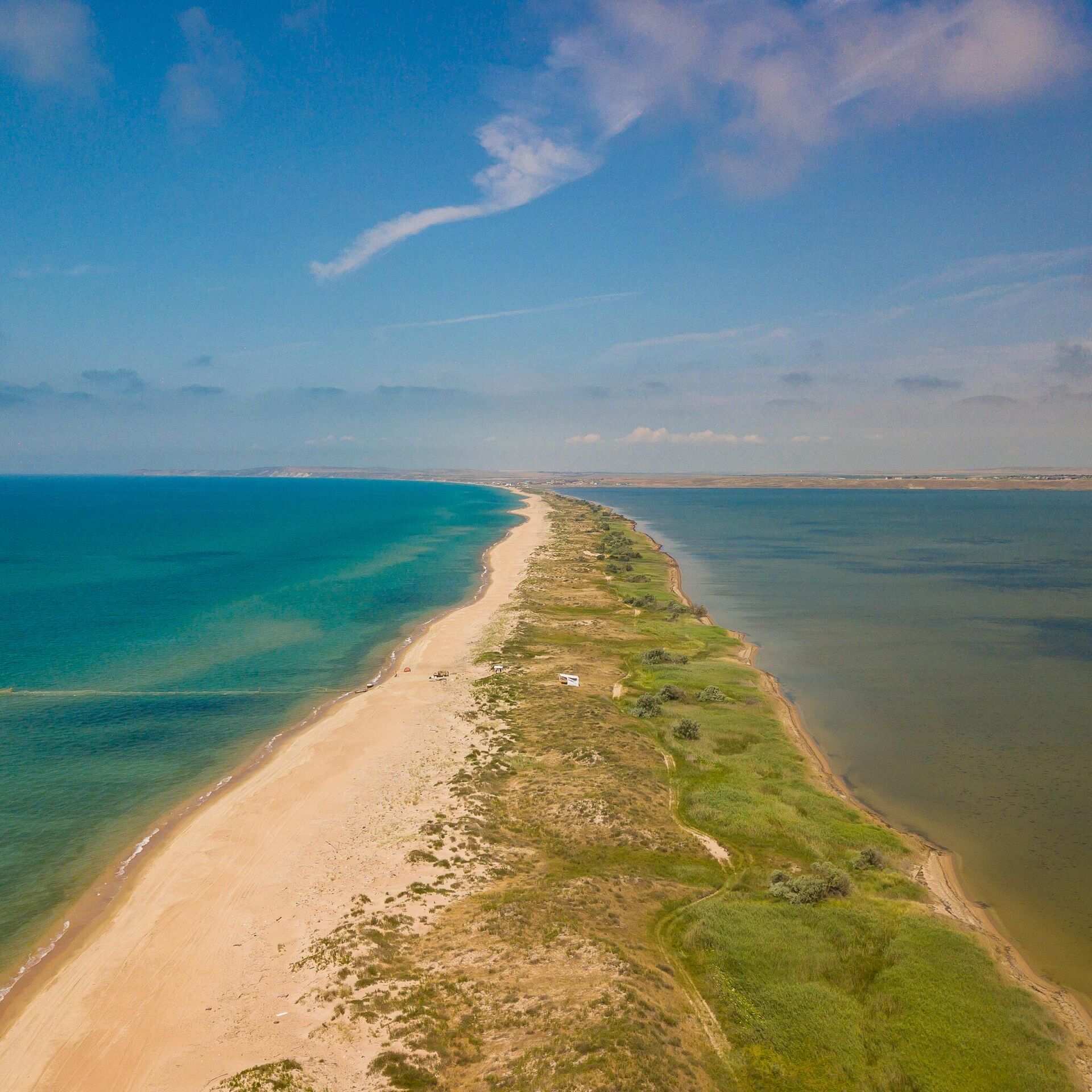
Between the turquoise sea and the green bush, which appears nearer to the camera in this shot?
the turquoise sea

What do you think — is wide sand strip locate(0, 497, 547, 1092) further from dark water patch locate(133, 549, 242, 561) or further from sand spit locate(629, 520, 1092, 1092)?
dark water patch locate(133, 549, 242, 561)

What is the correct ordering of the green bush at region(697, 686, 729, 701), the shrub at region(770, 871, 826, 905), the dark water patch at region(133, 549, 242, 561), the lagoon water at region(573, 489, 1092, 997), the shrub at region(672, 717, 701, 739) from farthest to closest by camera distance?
1. the dark water patch at region(133, 549, 242, 561)
2. the green bush at region(697, 686, 729, 701)
3. the shrub at region(672, 717, 701, 739)
4. the lagoon water at region(573, 489, 1092, 997)
5. the shrub at region(770, 871, 826, 905)

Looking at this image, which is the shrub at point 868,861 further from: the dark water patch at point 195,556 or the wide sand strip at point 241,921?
the dark water patch at point 195,556

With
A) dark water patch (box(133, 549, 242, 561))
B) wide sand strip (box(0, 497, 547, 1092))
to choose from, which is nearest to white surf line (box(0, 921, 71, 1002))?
wide sand strip (box(0, 497, 547, 1092))

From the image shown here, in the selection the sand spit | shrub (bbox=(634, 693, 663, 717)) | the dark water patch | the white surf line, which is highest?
the dark water patch

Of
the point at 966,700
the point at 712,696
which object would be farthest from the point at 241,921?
the point at 966,700

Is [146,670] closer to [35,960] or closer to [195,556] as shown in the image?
[35,960]

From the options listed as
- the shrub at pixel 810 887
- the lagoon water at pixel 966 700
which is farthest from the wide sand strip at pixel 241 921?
the lagoon water at pixel 966 700
